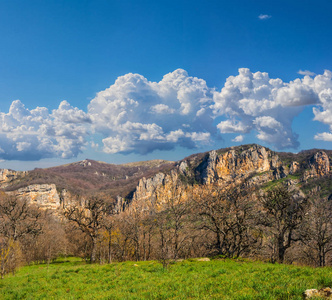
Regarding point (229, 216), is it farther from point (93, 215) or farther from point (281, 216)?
point (93, 215)

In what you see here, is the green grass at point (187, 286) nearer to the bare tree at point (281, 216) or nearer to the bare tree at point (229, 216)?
the bare tree at point (229, 216)

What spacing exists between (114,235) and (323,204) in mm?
46466

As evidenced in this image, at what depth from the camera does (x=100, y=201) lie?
139ft

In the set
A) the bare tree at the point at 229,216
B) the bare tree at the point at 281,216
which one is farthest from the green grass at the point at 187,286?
the bare tree at the point at 281,216

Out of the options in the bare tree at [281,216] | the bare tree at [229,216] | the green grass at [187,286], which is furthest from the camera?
the bare tree at [229,216]

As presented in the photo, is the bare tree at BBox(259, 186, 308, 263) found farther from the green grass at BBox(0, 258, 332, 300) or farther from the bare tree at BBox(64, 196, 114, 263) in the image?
the bare tree at BBox(64, 196, 114, 263)

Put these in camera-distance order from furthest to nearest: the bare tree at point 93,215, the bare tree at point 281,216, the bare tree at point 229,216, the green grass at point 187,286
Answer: the bare tree at point 93,215 → the bare tree at point 229,216 → the bare tree at point 281,216 → the green grass at point 187,286

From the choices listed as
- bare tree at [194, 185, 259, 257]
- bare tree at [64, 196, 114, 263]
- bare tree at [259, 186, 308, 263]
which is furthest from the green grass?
bare tree at [64, 196, 114, 263]

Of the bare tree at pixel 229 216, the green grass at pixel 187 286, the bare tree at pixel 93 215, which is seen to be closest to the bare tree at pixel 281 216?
the bare tree at pixel 229 216

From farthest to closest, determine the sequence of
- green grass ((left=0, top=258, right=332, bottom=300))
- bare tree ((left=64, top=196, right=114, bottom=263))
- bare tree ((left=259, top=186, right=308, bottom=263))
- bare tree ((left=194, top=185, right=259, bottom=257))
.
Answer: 1. bare tree ((left=64, top=196, right=114, bottom=263))
2. bare tree ((left=194, top=185, right=259, bottom=257))
3. bare tree ((left=259, top=186, right=308, bottom=263))
4. green grass ((left=0, top=258, right=332, bottom=300))

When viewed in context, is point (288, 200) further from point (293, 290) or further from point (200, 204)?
point (293, 290)

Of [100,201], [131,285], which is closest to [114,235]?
[100,201]

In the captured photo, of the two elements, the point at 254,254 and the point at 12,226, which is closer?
the point at 254,254

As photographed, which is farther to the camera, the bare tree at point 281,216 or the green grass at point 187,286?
the bare tree at point 281,216
